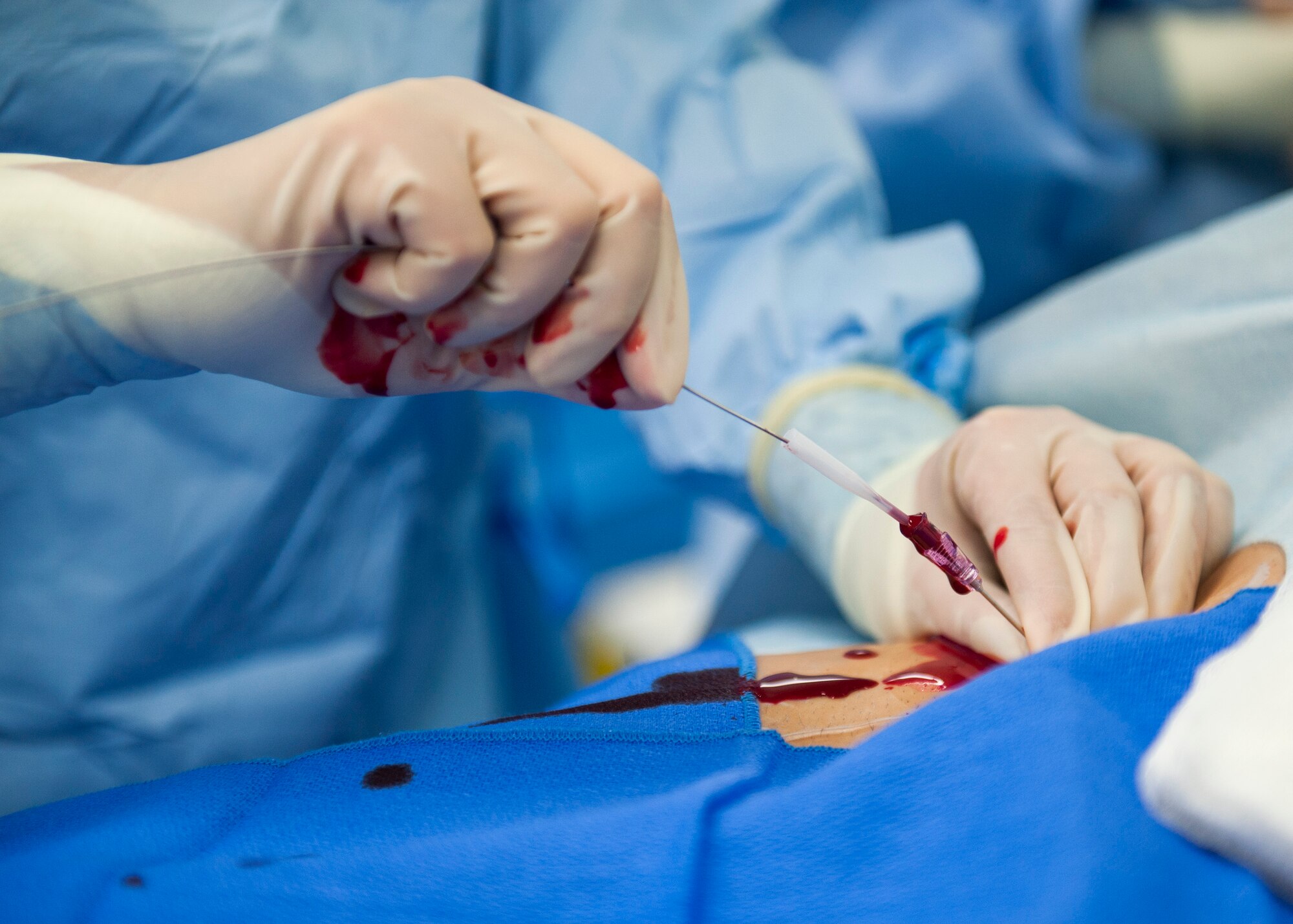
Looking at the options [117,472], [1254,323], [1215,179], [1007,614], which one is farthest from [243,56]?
[1215,179]

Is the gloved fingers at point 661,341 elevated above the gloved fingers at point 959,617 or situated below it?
above

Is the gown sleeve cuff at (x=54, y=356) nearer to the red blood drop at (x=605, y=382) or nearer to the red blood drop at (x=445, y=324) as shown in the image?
the red blood drop at (x=445, y=324)

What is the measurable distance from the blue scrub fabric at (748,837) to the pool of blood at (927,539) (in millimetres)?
161

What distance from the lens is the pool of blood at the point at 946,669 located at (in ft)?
2.50

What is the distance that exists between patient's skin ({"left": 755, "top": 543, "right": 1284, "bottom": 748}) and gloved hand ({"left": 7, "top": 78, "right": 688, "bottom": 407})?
28cm

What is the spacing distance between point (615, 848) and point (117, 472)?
48 cm

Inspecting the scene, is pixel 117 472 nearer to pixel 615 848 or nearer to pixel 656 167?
pixel 615 848

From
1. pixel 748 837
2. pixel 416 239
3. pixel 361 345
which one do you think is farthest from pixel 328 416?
pixel 748 837

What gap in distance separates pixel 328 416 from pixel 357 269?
20 centimetres

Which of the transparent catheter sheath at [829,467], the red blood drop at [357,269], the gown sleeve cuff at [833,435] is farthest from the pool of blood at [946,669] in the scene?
the red blood drop at [357,269]

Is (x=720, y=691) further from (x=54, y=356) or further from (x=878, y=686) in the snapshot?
(x=54, y=356)

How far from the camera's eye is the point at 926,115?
4.81ft

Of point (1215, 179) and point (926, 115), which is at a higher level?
point (926, 115)

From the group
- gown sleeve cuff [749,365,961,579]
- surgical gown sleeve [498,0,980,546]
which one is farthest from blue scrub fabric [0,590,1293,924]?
surgical gown sleeve [498,0,980,546]
